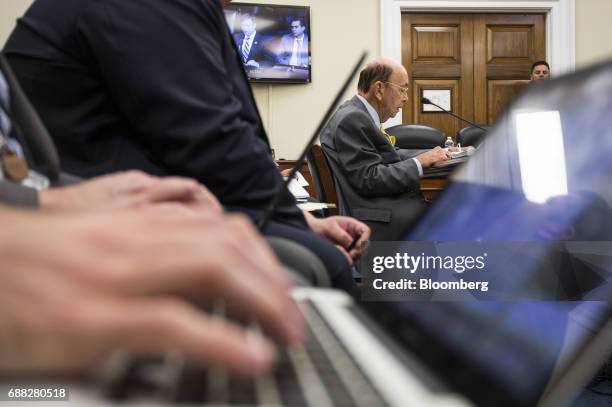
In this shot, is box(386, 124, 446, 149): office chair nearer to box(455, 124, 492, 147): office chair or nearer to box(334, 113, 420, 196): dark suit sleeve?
box(455, 124, 492, 147): office chair

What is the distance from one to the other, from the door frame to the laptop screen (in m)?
3.70

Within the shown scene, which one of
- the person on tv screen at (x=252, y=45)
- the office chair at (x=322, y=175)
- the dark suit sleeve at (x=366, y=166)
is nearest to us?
the office chair at (x=322, y=175)

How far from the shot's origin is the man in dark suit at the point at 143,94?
0.64 meters

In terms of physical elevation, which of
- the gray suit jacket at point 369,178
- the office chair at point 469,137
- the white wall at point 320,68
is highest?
the white wall at point 320,68

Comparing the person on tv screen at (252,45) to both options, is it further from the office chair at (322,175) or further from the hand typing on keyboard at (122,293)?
the hand typing on keyboard at (122,293)

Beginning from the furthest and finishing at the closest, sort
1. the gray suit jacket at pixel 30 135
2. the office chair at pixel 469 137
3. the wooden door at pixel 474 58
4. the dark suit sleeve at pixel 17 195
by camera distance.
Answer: the wooden door at pixel 474 58 < the office chair at pixel 469 137 < the gray suit jacket at pixel 30 135 < the dark suit sleeve at pixel 17 195

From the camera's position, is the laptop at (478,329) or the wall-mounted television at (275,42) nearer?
the laptop at (478,329)

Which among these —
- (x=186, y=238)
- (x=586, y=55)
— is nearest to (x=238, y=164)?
(x=186, y=238)

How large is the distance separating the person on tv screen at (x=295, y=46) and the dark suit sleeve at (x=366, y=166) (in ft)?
6.37

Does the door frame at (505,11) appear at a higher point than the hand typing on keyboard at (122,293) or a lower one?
higher

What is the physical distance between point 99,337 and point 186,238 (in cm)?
5

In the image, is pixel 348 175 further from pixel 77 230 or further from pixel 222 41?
pixel 77 230

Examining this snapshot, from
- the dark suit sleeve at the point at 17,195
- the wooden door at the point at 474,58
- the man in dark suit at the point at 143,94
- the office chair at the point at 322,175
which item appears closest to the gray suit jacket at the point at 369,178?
the office chair at the point at 322,175

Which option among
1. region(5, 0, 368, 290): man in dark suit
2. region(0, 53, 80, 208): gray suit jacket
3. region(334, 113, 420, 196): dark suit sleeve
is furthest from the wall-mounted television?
region(0, 53, 80, 208): gray suit jacket
